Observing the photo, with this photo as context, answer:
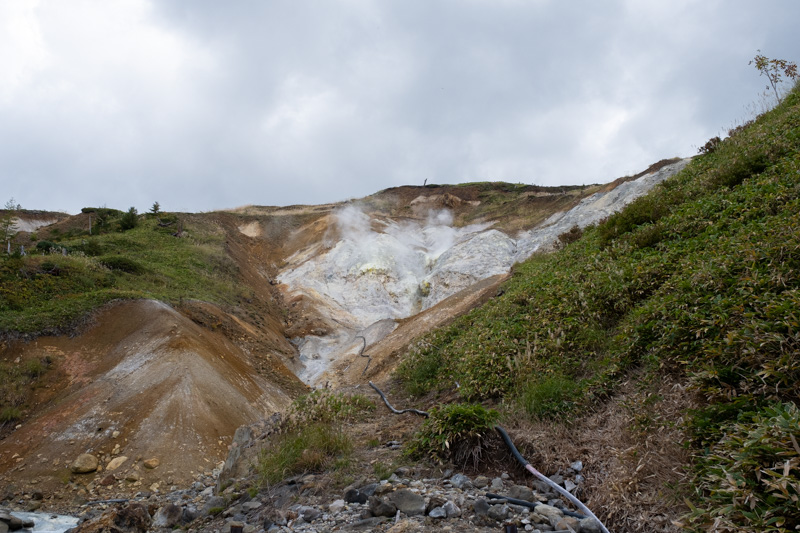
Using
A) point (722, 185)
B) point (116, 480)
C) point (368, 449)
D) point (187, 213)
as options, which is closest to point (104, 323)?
point (116, 480)

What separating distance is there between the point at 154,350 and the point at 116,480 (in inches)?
208

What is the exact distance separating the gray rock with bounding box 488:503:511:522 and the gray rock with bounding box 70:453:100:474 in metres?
10.8

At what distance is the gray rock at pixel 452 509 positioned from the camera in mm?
4656

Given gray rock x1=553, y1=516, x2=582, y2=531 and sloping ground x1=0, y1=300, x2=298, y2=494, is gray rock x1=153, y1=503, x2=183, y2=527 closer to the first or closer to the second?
sloping ground x1=0, y1=300, x2=298, y2=494

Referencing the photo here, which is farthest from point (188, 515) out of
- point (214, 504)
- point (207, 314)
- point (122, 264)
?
point (122, 264)

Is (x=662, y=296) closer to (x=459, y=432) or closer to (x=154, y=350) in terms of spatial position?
(x=459, y=432)

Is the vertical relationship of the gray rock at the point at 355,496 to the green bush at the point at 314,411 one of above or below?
below

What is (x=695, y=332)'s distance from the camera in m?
5.48

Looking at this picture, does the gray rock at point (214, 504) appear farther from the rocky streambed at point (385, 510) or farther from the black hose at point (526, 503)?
the black hose at point (526, 503)

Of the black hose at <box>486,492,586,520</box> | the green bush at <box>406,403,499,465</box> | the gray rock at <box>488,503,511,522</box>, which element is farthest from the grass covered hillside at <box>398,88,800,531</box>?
the gray rock at <box>488,503,511,522</box>

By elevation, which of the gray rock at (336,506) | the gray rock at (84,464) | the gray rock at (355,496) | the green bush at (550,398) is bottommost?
the gray rock at (84,464)

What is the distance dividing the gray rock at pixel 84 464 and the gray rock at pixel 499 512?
427 inches

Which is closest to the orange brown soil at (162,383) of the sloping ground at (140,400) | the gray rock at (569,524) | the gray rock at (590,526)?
the sloping ground at (140,400)

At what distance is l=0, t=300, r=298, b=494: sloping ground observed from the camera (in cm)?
1180
